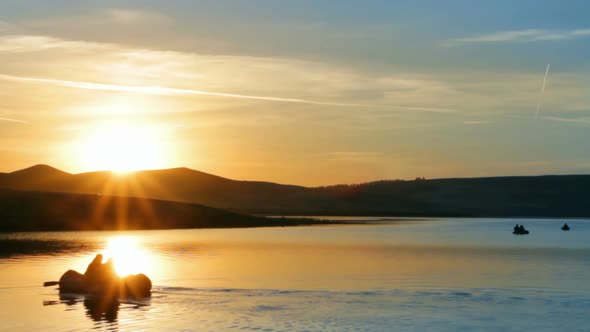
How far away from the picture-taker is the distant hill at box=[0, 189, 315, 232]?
464 feet

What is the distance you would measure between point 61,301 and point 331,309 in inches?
540

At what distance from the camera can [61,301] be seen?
43.0 metres

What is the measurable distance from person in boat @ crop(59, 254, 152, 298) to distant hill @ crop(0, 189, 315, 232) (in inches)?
3588

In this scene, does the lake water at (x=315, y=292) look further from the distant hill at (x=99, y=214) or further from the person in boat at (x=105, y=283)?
the distant hill at (x=99, y=214)

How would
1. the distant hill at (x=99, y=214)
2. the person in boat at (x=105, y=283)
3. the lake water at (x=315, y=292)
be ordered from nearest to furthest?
the lake water at (x=315, y=292) < the person in boat at (x=105, y=283) < the distant hill at (x=99, y=214)

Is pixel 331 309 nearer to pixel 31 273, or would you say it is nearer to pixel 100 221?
pixel 31 273

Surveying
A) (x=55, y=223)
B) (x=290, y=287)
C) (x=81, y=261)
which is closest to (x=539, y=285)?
(x=290, y=287)

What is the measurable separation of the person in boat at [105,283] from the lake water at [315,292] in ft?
3.01

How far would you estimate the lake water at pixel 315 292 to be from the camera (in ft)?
119

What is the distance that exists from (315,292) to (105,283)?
11318 mm


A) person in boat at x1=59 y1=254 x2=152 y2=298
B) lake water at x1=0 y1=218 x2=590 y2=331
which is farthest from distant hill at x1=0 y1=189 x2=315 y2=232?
person in boat at x1=59 y1=254 x2=152 y2=298

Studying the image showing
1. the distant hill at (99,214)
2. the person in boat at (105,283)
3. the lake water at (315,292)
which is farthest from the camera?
the distant hill at (99,214)

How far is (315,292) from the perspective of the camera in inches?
1852

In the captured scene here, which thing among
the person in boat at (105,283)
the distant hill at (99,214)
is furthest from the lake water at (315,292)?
the distant hill at (99,214)
